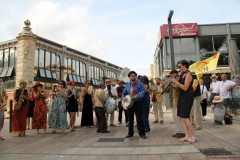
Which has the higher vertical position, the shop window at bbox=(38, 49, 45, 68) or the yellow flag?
the shop window at bbox=(38, 49, 45, 68)

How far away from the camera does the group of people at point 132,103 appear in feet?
15.6

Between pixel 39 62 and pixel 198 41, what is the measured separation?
22.2 metres

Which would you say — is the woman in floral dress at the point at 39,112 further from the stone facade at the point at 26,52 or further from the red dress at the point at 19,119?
the stone facade at the point at 26,52

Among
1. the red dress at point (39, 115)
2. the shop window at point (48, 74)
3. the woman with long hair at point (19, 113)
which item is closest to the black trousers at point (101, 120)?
the red dress at point (39, 115)

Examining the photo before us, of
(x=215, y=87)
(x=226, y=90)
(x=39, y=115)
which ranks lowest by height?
(x=39, y=115)

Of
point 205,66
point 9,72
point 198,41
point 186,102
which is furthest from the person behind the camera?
point 9,72

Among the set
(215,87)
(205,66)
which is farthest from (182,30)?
(215,87)

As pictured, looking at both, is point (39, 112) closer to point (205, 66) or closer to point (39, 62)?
point (205, 66)

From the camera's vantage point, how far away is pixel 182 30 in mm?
20844

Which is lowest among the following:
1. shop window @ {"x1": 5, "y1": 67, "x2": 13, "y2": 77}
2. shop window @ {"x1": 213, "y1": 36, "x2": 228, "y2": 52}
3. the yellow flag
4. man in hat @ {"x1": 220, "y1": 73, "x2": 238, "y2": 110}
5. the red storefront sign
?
man in hat @ {"x1": 220, "y1": 73, "x2": 238, "y2": 110}

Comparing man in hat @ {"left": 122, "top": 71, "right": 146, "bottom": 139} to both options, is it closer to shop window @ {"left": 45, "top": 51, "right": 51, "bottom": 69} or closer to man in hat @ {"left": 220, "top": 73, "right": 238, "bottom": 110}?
man in hat @ {"left": 220, "top": 73, "right": 238, "bottom": 110}

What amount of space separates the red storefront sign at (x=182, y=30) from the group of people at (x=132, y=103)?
42.9 ft

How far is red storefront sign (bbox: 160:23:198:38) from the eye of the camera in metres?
20.8

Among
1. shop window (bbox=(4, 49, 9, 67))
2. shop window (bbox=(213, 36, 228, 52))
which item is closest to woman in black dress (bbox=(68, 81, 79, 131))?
shop window (bbox=(213, 36, 228, 52))
